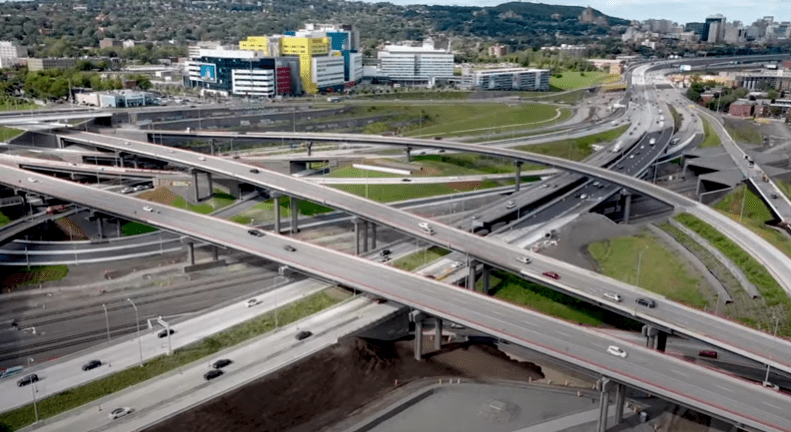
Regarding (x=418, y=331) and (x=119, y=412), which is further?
(x=418, y=331)

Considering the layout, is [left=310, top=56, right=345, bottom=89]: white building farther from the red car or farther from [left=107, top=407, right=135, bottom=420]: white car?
[left=107, top=407, right=135, bottom=420]: white car

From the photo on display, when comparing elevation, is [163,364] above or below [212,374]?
below

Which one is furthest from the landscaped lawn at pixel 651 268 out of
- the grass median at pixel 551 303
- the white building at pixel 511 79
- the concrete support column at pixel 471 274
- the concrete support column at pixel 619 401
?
the white building at pixel 511 79

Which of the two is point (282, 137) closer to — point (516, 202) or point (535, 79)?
point (516, 202)

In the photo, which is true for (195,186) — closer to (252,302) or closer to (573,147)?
(252,302)

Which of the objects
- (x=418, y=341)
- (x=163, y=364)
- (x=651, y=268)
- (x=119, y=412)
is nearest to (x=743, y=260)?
(x=651, y=268)

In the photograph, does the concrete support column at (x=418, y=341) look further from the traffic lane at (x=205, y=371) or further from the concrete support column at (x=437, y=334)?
the traffic lane at (x=205, y=371)

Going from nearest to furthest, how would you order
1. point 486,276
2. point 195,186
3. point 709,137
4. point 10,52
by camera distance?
1. point 486,276
2. point 195,186
3. point 709,137
4. point 10,52

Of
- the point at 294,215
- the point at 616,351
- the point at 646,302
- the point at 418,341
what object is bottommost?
the point at 418,341
